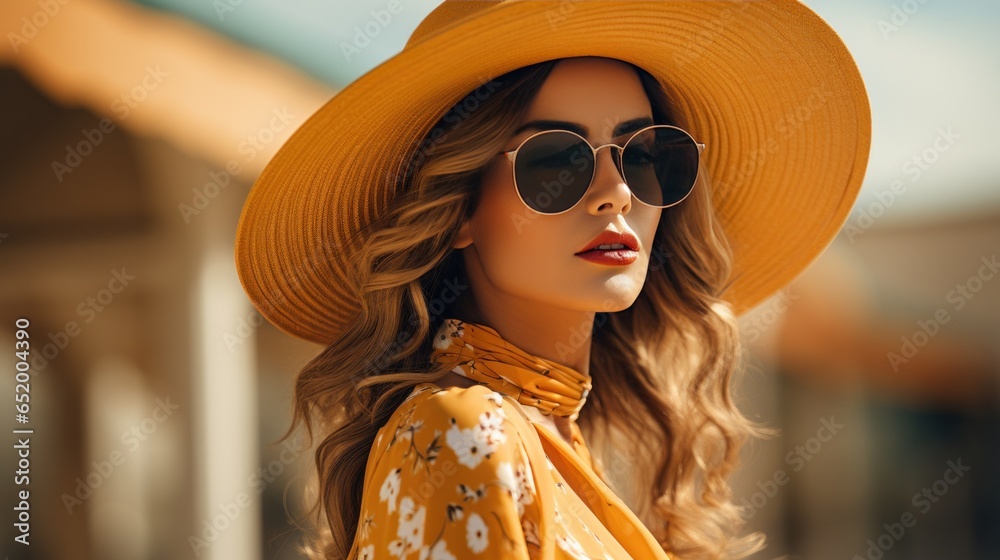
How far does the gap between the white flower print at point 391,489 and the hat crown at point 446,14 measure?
2.53 feet

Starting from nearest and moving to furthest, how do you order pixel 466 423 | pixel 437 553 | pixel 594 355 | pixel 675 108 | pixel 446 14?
pixel 437 553 → pixel 466 423 → pixel 446 14 → pixel 675 108 → pixel 594 355

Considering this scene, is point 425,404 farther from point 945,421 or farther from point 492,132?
point 945,421

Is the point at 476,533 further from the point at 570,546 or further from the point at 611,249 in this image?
the point at 611,249

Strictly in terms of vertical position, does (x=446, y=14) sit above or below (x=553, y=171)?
above

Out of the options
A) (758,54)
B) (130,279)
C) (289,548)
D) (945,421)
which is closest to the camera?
(758,54)

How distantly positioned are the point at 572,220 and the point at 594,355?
726 millimetres

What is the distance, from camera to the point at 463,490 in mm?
1423

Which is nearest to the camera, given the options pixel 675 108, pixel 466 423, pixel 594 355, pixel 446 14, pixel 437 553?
pixel 437 553

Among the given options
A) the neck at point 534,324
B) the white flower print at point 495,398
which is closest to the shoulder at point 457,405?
the white flower print at point 495,398

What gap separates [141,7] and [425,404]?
11.7 ft

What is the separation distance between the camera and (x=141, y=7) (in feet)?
14.5

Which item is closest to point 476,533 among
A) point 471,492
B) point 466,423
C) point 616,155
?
point 471,492

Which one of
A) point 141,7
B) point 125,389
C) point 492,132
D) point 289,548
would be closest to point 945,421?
point 289,548

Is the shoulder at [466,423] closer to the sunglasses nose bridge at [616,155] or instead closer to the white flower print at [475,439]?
the white flower print at [475,439]
